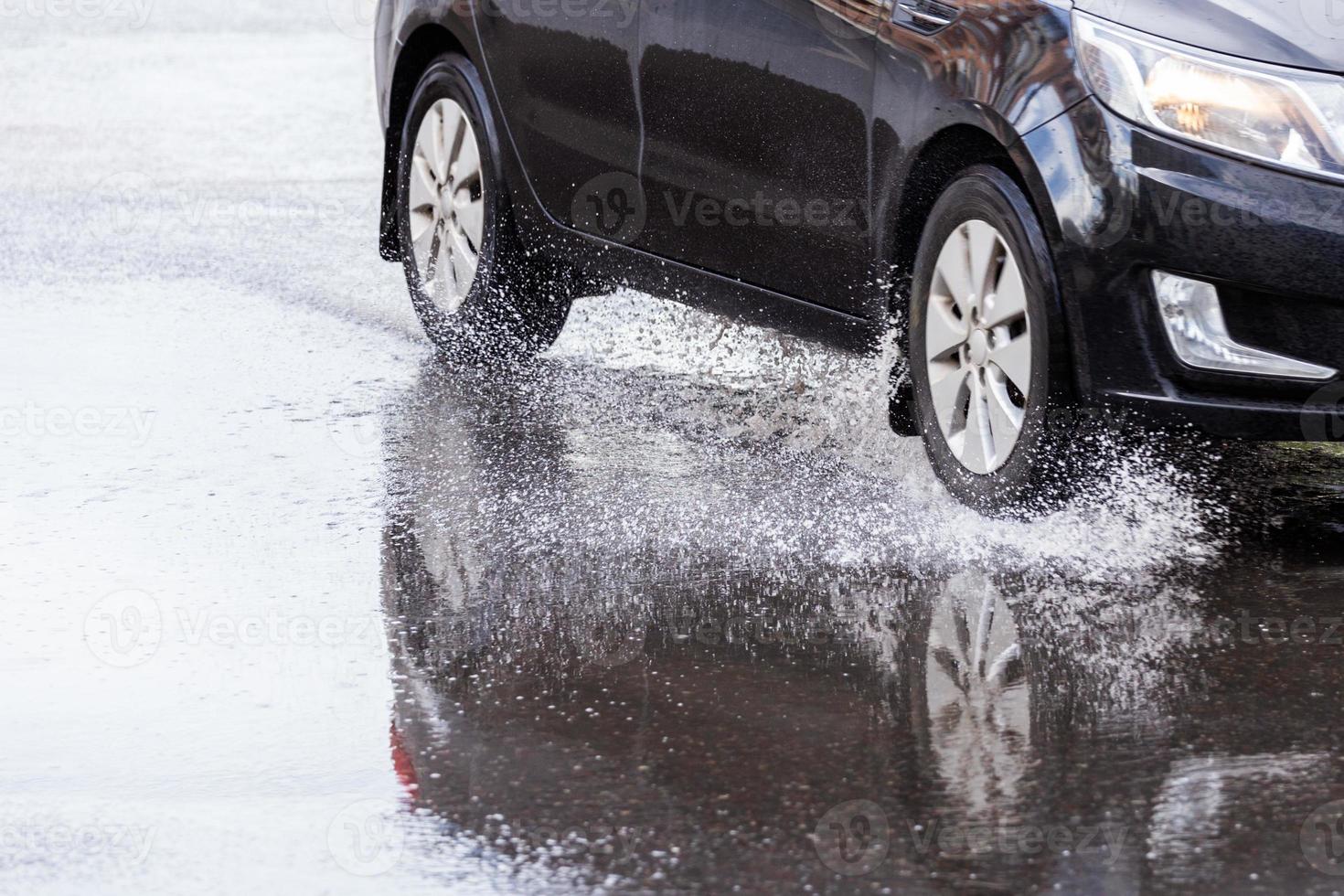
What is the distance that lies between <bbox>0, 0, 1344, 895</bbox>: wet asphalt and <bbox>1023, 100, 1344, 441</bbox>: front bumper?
0.37 meters

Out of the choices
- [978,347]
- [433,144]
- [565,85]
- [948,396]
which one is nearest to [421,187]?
[433,144]

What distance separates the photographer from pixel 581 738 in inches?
146

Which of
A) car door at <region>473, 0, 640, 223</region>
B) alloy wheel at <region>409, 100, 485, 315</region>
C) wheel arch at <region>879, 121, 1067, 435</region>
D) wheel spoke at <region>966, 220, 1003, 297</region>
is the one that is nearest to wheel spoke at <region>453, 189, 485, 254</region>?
alloy wheel at <region>409, 100, 485, 315</region>

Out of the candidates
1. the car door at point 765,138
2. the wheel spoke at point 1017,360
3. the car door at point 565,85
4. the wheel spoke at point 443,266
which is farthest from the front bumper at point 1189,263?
the wheel spoke at point 443,266

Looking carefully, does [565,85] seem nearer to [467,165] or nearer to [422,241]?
[467,165]

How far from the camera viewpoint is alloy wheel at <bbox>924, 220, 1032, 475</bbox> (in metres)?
4.75

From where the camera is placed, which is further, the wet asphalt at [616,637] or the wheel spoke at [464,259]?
the wheel spoke at [464,259]

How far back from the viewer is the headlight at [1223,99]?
14.0 feet

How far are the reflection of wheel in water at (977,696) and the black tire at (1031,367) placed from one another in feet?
0.94

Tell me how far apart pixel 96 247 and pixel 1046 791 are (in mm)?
6704

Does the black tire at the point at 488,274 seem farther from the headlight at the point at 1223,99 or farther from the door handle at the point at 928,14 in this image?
the headlight at the point at 1223,99

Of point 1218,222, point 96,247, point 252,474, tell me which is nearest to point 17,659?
point 252,474

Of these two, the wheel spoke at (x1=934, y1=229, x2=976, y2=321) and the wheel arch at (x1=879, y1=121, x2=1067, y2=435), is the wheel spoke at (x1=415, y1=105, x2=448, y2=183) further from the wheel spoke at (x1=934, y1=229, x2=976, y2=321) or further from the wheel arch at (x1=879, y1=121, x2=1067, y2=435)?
the wheel spoke at (x1=934, y1=229, x2=976, y2=321)

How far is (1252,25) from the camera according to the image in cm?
437
